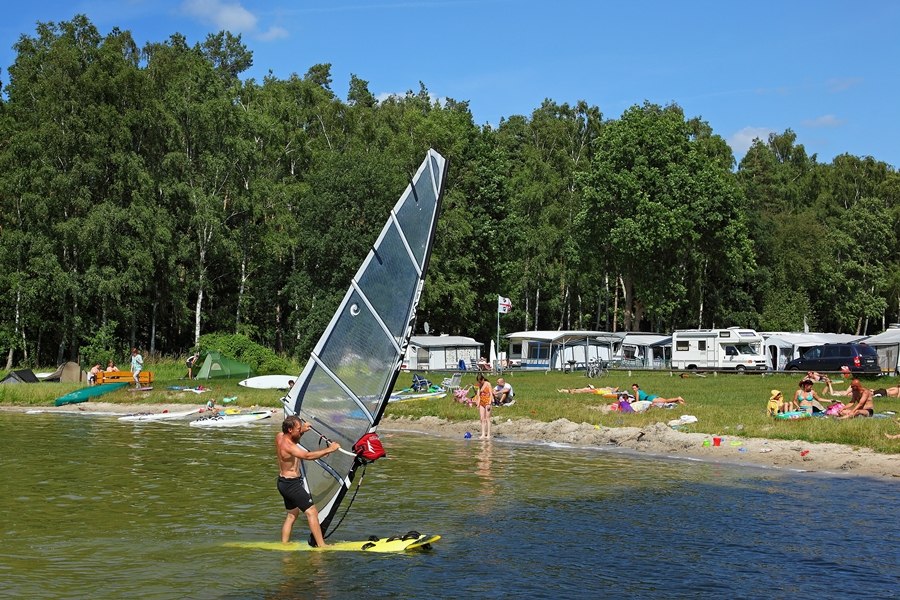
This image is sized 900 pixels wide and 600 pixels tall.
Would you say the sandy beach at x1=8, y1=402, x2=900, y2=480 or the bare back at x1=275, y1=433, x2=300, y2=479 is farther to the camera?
the sandy beach at x1=8, y1=402, x2=900, y2=480

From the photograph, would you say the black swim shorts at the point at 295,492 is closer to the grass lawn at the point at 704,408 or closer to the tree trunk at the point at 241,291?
the grass lawn at the point at 704,408

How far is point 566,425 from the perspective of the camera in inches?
999

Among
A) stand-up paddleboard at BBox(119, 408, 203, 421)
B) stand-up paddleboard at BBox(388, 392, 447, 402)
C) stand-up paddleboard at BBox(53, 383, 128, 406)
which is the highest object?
stand-up paddleboard at BBox(388, 392, 447, 402)

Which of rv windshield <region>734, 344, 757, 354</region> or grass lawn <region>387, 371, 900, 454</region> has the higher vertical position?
rv windshield <region>734, 344, 757, 354</region>

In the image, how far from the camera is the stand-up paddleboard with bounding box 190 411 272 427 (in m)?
28.9

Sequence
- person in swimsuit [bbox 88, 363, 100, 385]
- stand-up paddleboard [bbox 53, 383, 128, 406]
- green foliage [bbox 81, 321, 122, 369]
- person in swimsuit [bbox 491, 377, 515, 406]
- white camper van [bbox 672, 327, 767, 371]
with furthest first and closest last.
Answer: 1. white camper van [bbox 672, 327, 767, 371]
2. green foliage [bbox 81, 321, 122, 369]
3. person in swimsuit [bbox 88, 363, 100, 385]
4. stand-up paddleboard [bbox 53, 383, 128, 406]
5. person in swimsuit [bbox 491, 377, 515, 406]

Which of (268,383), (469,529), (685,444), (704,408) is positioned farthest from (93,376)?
(469,529)

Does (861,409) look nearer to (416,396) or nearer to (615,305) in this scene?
(416,396)

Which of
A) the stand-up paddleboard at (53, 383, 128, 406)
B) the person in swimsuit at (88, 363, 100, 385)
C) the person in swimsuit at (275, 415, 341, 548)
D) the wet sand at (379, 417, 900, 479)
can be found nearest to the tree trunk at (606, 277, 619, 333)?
the person in swimsuit at (88, 363, 100, 385)

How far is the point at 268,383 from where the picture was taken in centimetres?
3747

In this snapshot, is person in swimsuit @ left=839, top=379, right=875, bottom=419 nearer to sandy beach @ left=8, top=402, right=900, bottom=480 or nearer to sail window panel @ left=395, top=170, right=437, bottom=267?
sandy beach @ left=8, top=402, right=900, bottom=480

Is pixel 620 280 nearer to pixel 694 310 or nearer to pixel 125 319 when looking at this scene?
pixel 694 310

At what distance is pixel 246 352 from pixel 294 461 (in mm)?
35024

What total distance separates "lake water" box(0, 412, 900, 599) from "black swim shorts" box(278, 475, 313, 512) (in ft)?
2.53
